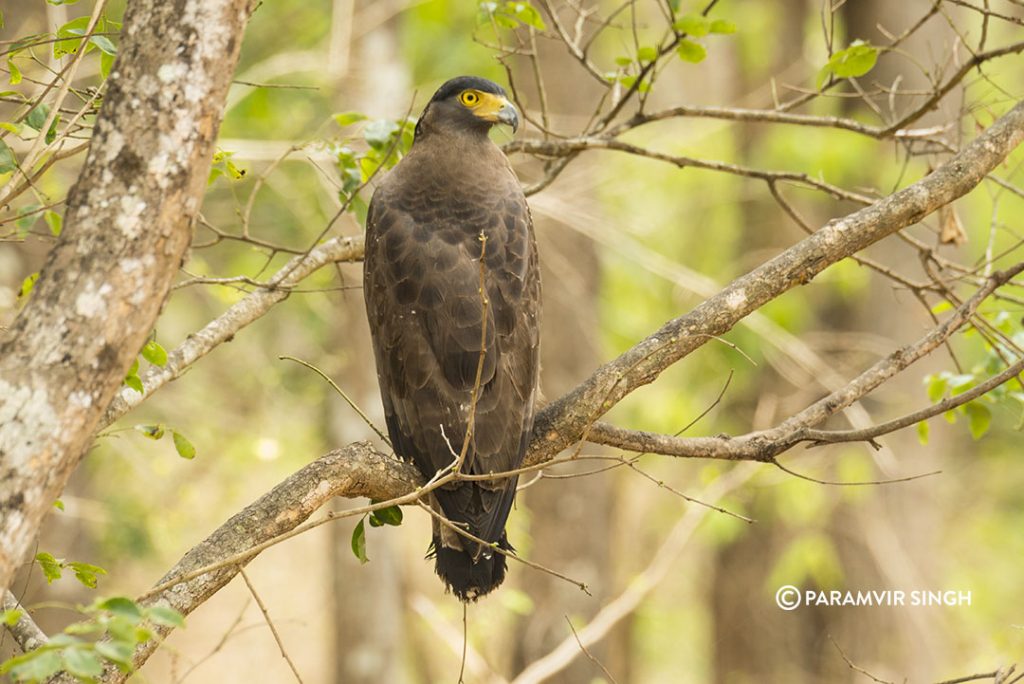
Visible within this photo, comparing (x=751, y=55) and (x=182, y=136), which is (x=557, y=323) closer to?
(x=751, y=55)

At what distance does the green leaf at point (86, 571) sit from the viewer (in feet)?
9.02

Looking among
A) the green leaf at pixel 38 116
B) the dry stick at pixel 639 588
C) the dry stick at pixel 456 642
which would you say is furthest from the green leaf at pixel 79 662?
the dry stick at pixel 456 642

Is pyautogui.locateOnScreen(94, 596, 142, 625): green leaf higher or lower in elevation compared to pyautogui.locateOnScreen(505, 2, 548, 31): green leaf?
lower

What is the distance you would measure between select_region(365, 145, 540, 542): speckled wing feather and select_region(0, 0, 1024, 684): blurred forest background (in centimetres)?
241

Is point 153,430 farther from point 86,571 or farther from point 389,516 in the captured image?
point 389,516

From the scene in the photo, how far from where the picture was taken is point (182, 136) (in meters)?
2.13

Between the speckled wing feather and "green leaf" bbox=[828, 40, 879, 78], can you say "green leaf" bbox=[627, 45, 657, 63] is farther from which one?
the speckled wing feather

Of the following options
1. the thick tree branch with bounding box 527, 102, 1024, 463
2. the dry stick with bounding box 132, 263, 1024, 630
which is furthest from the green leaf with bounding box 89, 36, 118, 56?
the thick tree branch with bounding box 527, 102, 1024, 463

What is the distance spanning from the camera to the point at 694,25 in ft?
12.1

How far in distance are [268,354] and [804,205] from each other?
16.6ft

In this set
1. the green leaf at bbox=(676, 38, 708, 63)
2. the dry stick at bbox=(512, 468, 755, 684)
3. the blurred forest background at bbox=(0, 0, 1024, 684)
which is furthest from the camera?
the blurred forest background at bbox=(0, 0, 1024, 684)

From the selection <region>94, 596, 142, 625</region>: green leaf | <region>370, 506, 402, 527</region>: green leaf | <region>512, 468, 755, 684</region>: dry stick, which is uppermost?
<region>512, 468, 755, 684</region>: dry stick

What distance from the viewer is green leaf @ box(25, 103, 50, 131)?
3051mm

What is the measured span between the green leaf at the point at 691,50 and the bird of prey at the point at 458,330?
815 millimetres
